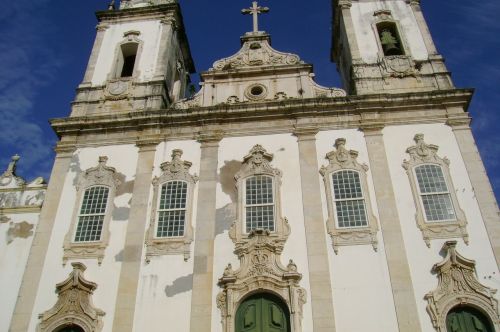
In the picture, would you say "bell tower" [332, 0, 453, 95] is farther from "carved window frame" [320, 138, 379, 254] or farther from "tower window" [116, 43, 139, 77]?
"tower window" [116, 43, 139, 77]

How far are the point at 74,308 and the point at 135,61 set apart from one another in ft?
28.3

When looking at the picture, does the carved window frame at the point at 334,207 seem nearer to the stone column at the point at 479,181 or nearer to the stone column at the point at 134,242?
the stone column at the point at 479,181

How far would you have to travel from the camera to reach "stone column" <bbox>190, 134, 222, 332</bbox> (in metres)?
11.6

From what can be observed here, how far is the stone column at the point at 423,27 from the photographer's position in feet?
53.1

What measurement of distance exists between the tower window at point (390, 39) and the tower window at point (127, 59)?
8.43 meters

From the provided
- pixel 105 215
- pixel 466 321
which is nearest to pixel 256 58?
pixel 105 215

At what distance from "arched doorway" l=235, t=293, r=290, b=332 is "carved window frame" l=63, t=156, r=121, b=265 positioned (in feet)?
12.7

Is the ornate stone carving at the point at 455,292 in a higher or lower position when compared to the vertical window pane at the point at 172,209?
lower

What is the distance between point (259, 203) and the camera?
13156mm

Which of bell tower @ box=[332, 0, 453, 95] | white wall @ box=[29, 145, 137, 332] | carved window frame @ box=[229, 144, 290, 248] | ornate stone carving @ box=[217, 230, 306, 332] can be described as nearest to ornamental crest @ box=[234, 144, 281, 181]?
carved window frame @ box=[229, 144, 290, 248]

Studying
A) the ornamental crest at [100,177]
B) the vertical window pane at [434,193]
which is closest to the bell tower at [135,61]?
the ornamental crest at [100,177]

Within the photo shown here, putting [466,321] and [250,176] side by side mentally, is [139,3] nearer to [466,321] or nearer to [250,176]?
[250,176]

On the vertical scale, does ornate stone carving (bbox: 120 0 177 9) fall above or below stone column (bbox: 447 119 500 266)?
above

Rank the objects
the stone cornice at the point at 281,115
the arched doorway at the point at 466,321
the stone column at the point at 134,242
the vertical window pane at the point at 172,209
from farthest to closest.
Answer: the stone cornice at the point at 281,115
the vertical window pane at the point at 172,209
the stone column at the point at 134,242
the arched doorway at the point at 466,321
